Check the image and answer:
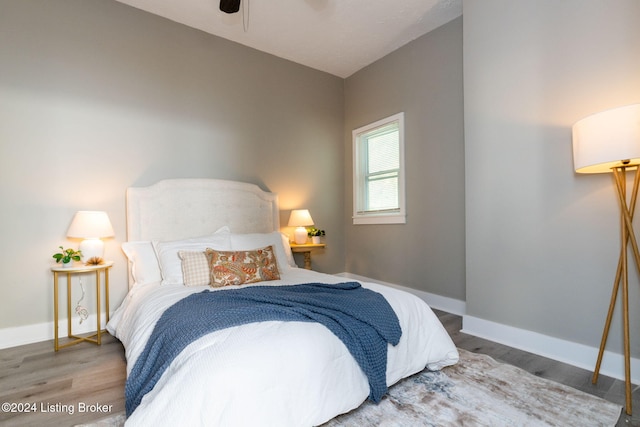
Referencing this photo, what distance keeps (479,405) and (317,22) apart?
358 cm

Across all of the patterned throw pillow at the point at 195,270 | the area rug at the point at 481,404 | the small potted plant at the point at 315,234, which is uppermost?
the small potted plant at the point at 315,234

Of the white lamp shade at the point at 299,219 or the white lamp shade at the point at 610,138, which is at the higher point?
the white lamp shade at the point at 610,138

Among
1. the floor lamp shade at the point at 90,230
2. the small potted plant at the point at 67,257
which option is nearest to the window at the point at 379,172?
the floor lamp shade at the point at 90,230

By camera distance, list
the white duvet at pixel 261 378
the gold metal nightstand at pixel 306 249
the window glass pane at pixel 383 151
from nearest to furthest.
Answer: the white duvet at pixel 261 378 < the gold metal nightstand at pixel 306 249 < the window glass pane at pixel 383 151

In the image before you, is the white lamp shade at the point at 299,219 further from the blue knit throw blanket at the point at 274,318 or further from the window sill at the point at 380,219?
the blue knit throw blanket at the point at 274,318


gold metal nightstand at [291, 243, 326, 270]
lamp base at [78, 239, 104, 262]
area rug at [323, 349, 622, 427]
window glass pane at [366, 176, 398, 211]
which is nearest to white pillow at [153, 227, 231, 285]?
lamp base at [78, 239, 104, 262]

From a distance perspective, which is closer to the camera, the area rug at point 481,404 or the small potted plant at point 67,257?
the area rug at point 481,404

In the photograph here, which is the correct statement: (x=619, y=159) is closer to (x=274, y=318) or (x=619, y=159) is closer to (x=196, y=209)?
(x=274, y=318)

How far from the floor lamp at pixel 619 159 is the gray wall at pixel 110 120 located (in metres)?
3.02

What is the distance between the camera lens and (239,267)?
2635 mm

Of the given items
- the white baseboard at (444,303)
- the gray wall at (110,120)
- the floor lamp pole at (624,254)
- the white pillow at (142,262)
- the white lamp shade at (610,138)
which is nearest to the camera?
the white lamp shade at (610,138)

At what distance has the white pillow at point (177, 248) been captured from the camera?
269 centimetres

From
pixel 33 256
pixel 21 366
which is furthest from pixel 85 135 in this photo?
pixel 21 366

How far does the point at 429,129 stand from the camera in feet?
11.7
